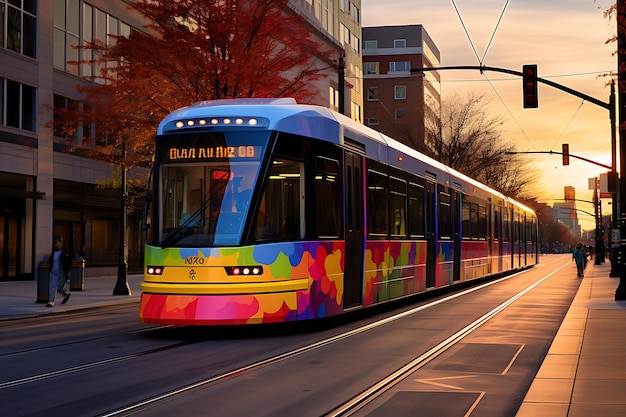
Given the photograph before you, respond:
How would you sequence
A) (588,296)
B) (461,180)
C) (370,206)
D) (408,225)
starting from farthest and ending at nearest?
(461,180), (588,296), (408,225), (370,206)

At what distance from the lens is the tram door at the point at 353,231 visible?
15.9 metres

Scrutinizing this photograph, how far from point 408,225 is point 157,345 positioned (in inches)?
343

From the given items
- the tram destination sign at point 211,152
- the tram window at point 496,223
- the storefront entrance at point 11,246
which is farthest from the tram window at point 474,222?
A: the storefront entrance at point 11,246

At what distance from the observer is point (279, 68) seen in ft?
95.0

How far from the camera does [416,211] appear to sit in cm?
2134

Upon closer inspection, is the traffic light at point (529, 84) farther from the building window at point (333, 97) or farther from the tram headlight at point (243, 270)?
the building window at point (333, 97)

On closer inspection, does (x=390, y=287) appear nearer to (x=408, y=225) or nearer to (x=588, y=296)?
(x=408, y=225)

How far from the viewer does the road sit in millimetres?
8336

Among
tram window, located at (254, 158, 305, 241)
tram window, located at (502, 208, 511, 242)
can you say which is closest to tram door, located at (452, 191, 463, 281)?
tram window, located at (502, 208, 511, 242)

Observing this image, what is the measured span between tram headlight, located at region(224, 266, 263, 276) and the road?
1003 mm

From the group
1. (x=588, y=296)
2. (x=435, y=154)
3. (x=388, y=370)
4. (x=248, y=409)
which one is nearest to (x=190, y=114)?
(x=388, y=370)

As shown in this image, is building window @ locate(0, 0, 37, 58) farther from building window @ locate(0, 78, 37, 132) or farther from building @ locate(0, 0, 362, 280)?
building window @ locate(0, 78, 37, 132)

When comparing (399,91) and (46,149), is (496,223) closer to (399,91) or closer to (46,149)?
(46,149)

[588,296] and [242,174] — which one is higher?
[242,174]
